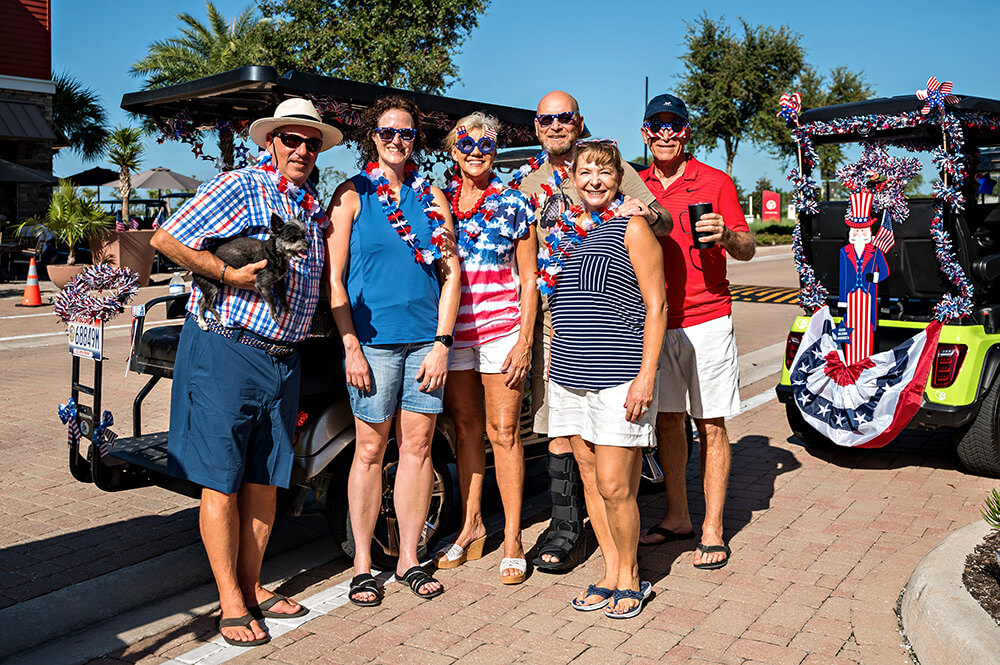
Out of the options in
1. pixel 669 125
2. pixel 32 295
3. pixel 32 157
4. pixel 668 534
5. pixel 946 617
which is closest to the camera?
pixel 946 617

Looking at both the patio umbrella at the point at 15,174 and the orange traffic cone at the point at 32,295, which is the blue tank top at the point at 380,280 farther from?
the patio umbrella at the point at 15,174

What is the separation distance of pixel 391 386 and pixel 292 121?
1195mm

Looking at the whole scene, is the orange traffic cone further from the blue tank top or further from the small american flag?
the small american flag

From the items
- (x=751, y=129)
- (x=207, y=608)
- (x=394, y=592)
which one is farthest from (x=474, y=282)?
(x=751, y=129)

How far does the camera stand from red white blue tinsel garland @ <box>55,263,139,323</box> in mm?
4238

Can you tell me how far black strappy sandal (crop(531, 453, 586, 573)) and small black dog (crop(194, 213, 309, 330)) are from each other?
163 cm

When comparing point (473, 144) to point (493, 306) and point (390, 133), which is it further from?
point (493, 306)

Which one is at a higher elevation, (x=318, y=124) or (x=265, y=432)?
(x=318, y=124)

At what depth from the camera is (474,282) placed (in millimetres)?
4332

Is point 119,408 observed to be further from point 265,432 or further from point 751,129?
point 751,129

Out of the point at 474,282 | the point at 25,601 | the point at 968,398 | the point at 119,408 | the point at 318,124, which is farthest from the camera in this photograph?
the point at 119,408

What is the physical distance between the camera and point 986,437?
5922 millimetres

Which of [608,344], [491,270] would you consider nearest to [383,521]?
[491,270]

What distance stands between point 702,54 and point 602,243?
38274 mm
